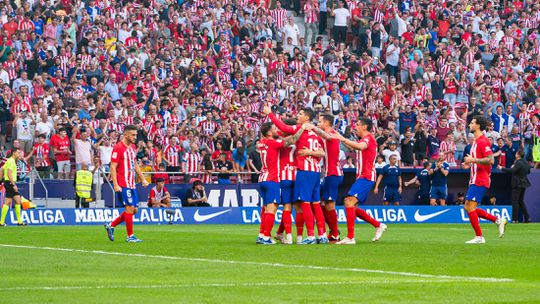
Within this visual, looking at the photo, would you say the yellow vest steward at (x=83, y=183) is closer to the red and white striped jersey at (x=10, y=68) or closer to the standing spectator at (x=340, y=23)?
the red and white striped jersey at (x=10, y=68)

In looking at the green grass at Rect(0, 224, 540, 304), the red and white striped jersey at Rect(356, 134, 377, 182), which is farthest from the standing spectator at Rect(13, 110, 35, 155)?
the red and white striped jersey at Rect(356, 134, 377, 182)

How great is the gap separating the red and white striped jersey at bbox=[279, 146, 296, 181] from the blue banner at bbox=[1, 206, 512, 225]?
12548 millimetres

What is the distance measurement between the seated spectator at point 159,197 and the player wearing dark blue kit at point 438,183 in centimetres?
747

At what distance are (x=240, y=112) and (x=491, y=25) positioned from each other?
1296 cm

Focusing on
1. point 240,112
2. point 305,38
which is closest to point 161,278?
point 240,112

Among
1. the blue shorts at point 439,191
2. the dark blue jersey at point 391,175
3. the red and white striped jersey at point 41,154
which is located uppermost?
the red and white striped jersey at point 41,154

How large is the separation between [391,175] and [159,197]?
259 inches

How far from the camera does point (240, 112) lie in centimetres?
3638

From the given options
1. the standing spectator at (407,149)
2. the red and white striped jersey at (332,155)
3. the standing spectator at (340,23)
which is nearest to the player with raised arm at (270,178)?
the red and white striped jersey at (332,155)

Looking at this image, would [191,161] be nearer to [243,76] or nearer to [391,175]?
[243,76]

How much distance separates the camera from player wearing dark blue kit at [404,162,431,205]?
34.6 metres

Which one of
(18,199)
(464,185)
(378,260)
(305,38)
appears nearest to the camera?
(378,260)

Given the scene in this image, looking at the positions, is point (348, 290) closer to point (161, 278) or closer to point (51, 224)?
point (161, 278)

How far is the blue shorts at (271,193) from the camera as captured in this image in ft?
64.4
